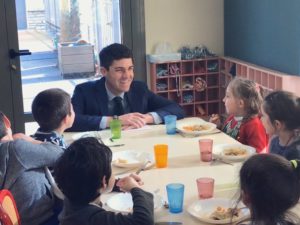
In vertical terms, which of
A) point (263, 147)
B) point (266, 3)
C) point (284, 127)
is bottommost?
point (263, 147)

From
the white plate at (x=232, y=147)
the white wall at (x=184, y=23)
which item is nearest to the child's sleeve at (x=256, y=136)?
the white plate at (x=232, y=147)

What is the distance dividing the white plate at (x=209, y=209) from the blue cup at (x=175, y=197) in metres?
0.04

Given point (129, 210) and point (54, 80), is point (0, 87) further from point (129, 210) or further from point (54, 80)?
point (129, 210)

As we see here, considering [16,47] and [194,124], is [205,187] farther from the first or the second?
[16,47]

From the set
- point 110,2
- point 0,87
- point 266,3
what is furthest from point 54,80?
point 266,3

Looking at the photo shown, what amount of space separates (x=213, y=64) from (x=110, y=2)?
106cm

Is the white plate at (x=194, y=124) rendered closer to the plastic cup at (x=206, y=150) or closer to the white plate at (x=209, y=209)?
the plastic cup at (x=206, y=150)

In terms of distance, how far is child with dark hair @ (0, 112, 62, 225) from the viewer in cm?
212

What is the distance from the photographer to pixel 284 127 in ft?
8.20

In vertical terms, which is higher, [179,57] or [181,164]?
[179,57]

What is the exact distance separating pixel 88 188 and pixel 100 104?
157cm

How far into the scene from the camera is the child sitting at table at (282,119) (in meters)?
2.48

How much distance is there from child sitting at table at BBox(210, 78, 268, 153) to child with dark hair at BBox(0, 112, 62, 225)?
1.19m

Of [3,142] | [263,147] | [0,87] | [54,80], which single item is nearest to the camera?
[3,142]
